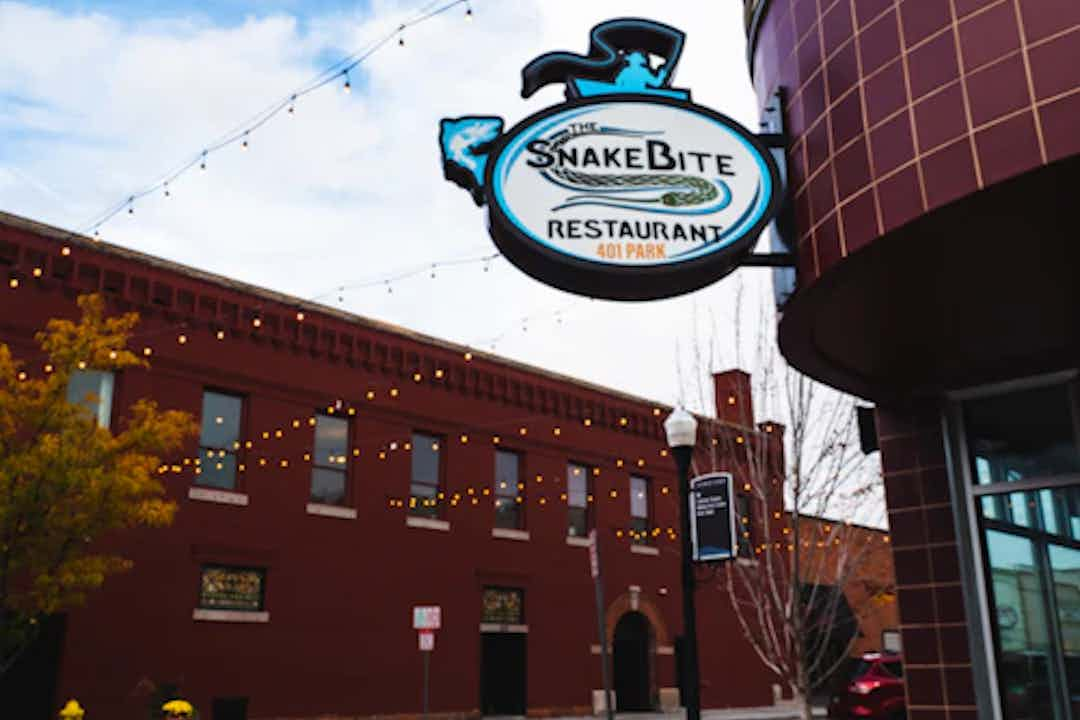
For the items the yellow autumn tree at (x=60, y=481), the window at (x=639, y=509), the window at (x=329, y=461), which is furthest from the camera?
the window at (x=639, y=509)

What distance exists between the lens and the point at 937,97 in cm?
562

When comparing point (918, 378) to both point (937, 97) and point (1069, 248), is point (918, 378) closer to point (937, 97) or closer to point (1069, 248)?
point (1069, 248)

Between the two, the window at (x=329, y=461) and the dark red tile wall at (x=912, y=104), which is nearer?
the dark red tile wall at (x=912, y=104)

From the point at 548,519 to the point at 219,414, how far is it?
9784 millimetres

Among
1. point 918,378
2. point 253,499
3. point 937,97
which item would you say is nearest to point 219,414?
point 253,499

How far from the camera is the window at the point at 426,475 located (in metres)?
24.8

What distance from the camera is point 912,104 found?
227 inches

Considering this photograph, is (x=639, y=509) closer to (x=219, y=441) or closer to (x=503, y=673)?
(x=503, y=673)

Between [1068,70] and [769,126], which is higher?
[769,126]

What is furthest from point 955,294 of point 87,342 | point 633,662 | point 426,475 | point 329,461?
point 633,662

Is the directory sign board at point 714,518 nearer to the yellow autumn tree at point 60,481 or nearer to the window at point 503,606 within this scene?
the yellow autumn tree at point 60,481

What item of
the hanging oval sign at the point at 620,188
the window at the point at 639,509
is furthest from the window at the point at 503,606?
the hanging oval sign at the point at 620,188

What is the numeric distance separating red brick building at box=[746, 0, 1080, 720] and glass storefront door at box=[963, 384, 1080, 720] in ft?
0.05

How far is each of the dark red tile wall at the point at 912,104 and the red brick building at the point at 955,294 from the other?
0.01m
